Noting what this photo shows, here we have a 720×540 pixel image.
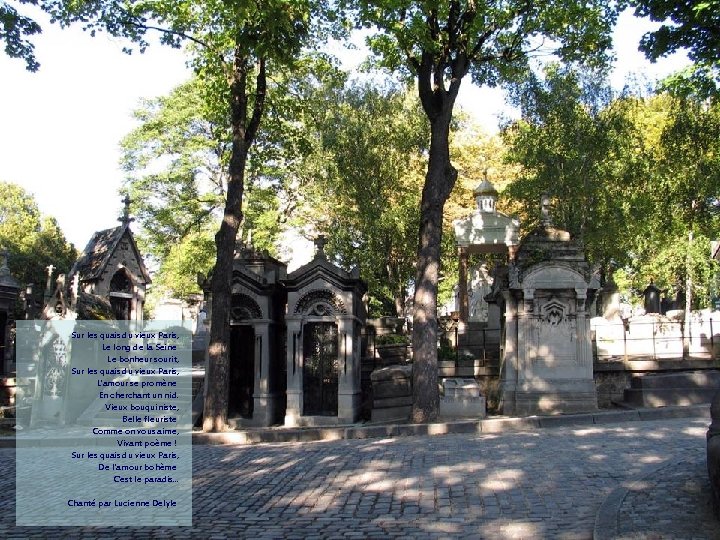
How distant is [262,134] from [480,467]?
72.5ft

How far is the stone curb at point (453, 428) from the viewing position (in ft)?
41.9

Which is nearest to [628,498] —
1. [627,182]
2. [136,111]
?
[627,182]

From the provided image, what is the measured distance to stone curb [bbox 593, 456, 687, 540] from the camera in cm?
544

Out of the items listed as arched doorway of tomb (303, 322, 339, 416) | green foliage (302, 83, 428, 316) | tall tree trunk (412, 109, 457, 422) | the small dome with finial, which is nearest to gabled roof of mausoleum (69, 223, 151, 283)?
green foliage (302, 83, 428, 316)

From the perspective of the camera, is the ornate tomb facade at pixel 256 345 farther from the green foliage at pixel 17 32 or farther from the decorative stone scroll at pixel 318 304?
the green foliage at pixel 17 32

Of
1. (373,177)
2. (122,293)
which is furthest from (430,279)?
(122,293)

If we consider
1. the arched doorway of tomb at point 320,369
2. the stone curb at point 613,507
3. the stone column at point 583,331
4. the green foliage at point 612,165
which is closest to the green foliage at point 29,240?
the arched doorway of tomb at point 320,369

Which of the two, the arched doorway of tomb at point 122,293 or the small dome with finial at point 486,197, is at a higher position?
the small dome with finial at point 486,197

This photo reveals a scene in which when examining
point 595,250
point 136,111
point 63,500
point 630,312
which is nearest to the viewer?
point 63,500

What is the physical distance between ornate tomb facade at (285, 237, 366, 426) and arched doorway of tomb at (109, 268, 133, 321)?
12126 mm

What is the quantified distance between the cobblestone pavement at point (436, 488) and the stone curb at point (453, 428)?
4.31 feet

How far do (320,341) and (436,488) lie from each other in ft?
28.0

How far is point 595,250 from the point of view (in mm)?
25344

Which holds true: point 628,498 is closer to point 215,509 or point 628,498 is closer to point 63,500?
point 215,509
